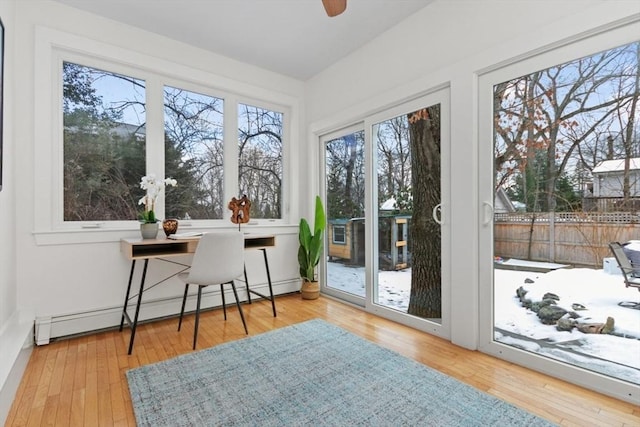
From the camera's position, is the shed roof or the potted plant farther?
the potted plant

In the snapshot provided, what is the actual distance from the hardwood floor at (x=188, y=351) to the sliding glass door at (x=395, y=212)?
10.7 inches

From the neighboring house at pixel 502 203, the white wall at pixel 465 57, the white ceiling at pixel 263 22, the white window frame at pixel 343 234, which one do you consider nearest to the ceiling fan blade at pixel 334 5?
the white ceiling at pixel 263 22

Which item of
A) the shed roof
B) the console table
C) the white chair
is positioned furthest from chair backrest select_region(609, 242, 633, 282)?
the console table

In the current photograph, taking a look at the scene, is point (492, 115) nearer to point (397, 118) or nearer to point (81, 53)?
point (397, 118)

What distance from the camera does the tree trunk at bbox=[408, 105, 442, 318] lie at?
8.18 ft

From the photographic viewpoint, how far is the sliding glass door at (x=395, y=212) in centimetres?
248

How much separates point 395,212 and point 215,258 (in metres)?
1.64

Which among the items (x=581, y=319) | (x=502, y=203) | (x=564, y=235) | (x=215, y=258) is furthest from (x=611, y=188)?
(x=215, y=258)

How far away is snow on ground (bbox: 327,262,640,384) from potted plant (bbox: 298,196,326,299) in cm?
189

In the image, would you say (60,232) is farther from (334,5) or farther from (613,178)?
(613,178)

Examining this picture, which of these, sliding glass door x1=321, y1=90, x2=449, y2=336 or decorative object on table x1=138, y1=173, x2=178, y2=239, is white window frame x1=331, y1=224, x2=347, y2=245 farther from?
decorative object on table x1=138, y1=173, x2=178, y2=239

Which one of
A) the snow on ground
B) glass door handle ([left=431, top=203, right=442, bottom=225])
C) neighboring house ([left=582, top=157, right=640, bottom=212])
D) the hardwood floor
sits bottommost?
the hardwood floor

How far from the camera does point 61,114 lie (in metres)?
2.49

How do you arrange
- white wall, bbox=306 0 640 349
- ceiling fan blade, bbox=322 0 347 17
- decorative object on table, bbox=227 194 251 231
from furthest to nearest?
decorative object on table, bbox=227 194 251 231 → white wall, bbox=306 0 640 349 → ceiling fan blade, bbox=322 0 347 17
